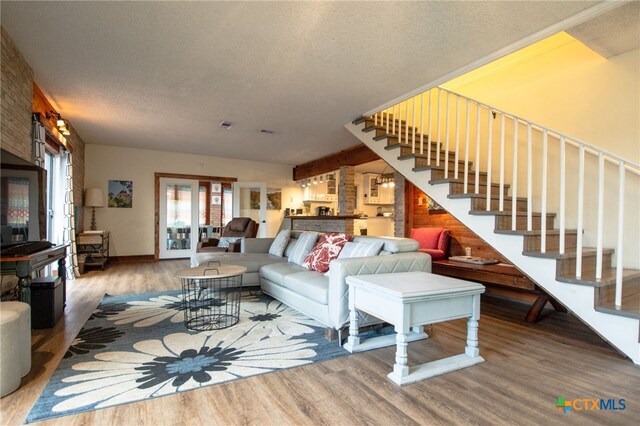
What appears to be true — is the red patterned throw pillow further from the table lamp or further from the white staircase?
the table lamp

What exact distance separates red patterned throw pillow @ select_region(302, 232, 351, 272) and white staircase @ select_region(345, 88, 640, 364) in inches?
47.9

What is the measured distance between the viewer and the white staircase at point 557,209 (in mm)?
2461

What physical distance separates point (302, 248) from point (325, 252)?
59cm

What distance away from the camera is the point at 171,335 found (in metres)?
2.85

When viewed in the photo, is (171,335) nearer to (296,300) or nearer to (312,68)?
(296,300)

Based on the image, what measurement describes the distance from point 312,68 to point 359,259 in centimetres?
202

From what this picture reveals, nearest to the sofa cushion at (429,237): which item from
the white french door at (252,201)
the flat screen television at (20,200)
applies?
the white french door at (252,201)

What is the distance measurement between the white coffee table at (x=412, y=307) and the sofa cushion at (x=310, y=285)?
0.39 m

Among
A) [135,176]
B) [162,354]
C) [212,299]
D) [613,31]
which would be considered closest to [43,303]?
[162,354]

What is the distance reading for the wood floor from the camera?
1.70 m

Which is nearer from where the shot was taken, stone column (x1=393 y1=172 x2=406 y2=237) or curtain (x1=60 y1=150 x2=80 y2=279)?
curtain (x1=60 y1=150 x2=80 y2=279)

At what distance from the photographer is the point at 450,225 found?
5.48 metres

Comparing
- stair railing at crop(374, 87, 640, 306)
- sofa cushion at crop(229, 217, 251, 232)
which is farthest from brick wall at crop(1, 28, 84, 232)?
stair railing at crop(374, 87, 640, 306)

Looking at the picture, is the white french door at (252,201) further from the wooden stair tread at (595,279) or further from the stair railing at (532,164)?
the wooden stair tread at (595,279)
